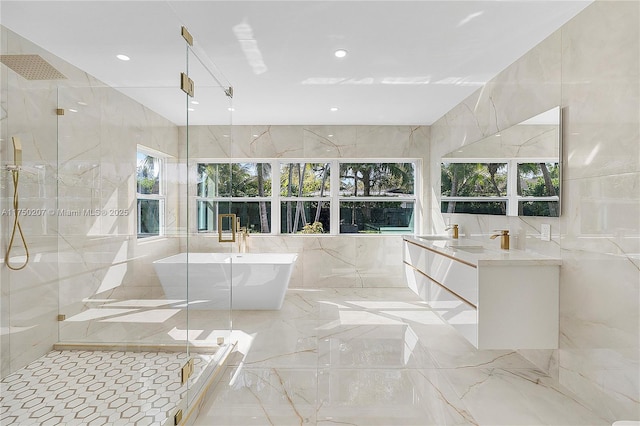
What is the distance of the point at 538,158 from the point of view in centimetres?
259

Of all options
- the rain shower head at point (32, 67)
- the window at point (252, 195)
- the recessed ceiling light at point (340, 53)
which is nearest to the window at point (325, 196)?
the window at point (252, 195)

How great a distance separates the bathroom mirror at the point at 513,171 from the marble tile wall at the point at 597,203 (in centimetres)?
9

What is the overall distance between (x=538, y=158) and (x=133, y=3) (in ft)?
9.32

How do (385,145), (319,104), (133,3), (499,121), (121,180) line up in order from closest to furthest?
(121,180) < (133,3) < (499,121) < (319,104) < (385,145)

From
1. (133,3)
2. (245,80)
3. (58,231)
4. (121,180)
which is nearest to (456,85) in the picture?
(245,80)

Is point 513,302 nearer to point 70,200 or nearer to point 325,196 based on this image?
point 70,200

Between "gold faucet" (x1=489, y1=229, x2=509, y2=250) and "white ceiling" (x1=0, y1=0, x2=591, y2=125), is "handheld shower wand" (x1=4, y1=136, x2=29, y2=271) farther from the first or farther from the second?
"gold faucet" (x1=489, y1=229, x2=509, y2=250)

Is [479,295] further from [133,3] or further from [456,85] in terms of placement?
[133,3]

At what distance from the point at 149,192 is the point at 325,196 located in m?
3.49

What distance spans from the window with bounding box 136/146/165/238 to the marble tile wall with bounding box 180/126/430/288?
10.2 feet

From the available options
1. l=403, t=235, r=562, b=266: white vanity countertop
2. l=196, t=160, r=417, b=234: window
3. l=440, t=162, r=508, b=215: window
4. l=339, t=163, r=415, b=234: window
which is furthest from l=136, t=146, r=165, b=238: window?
l=339, t=163, r=415, b=234: window

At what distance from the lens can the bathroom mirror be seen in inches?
96.1

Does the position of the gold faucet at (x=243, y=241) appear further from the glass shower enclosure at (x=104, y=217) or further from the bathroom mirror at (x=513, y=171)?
the bathroom mirror at (x=513, y=171)

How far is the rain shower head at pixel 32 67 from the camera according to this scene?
1435 mm
